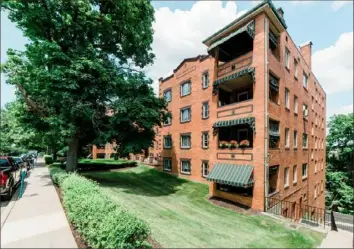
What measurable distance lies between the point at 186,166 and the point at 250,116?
1260 cm

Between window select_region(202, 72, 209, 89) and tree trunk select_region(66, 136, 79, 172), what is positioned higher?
window select_region(202, 72, 209, 89)

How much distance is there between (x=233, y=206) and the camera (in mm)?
14719

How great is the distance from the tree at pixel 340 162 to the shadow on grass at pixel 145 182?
81.5 ft

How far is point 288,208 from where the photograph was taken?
16.3m

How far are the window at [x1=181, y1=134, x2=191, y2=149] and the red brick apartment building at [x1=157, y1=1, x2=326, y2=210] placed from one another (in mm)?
124

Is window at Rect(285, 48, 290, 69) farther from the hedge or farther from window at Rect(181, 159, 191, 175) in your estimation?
the hedge

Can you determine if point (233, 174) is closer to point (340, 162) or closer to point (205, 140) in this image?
point (205, 140)

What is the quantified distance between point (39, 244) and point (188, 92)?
2088cm

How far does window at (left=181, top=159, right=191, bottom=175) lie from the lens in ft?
81.1

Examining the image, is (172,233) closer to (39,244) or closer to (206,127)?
(39,244)

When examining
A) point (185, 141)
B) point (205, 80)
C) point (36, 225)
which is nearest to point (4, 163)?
point (36, 225)

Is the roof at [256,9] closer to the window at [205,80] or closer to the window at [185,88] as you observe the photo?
the window at [205,80]

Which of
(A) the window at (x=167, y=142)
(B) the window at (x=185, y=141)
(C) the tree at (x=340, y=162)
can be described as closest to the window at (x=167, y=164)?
(A) the window at (x=167, y=142)

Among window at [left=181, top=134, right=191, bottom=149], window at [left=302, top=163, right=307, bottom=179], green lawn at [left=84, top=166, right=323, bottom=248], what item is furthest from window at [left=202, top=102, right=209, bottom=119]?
window at [left=302, top=163, right=307, bottom=179]
